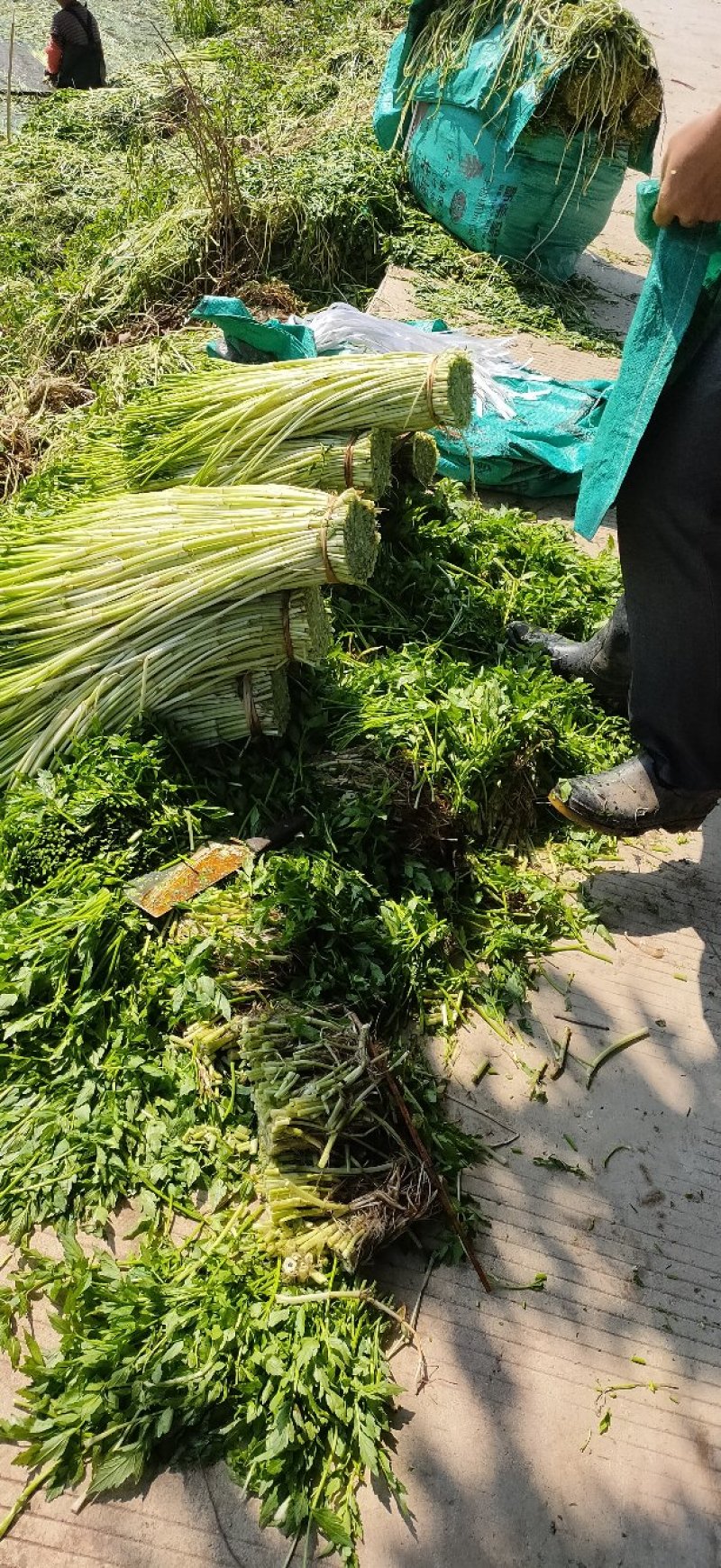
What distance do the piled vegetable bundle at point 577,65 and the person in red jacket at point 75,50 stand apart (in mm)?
4142

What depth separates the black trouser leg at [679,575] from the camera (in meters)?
2.33

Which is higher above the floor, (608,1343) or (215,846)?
(215,846)

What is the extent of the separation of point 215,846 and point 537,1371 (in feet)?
4.40

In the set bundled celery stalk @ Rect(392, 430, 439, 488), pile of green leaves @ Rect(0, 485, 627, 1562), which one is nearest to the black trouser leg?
pile of green leaves @ Rect(0, 485, 627, 1562)

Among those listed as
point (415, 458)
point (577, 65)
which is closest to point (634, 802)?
point (415, 458)

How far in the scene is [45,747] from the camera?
8.64 ft

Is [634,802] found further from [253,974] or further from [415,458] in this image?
[415,458]

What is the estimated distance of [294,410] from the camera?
314 centimetres

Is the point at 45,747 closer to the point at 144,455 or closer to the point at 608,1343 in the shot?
the point at 144,455

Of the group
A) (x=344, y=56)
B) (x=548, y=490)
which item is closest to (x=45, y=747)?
(x=548, y=490)

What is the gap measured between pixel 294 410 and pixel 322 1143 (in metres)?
2.17

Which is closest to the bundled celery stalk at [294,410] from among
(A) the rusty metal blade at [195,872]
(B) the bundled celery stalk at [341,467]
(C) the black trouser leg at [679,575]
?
(B) the bundled celery stalk at [341,467]

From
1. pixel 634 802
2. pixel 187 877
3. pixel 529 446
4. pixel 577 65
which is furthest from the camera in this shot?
pixel 577 65

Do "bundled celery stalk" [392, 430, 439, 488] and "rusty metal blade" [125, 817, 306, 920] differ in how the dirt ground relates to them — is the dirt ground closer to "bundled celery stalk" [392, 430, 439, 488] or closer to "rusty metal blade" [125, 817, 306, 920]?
"rusty metal blade" [125, 817, 306, 920]
